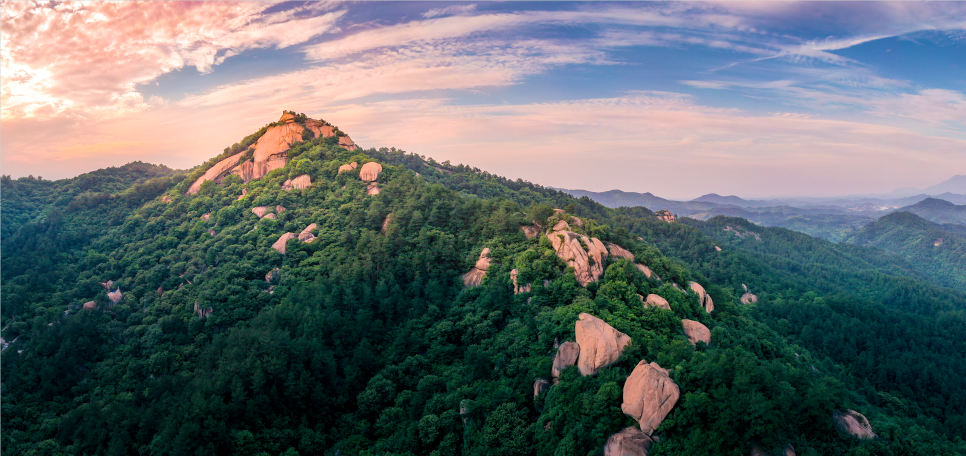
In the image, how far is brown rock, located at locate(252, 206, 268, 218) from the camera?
50.4m

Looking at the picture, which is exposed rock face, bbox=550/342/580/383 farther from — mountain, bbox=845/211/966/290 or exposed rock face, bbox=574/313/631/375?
mountain, bbox=845/211/966/290

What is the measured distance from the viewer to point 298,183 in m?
54.6

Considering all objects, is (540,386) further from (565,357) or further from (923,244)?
(923,244)

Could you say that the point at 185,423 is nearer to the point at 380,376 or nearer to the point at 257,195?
the point at 380,376

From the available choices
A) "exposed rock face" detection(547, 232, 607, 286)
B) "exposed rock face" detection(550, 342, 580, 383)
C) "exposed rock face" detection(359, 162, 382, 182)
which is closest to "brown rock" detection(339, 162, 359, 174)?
"exposed rock face" detection(359, 162, 382, 182)

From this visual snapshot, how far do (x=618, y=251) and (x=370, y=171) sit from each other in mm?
30794

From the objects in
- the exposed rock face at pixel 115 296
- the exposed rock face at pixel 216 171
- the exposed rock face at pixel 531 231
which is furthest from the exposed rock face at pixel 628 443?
the exposed rock face at pixel 216 171

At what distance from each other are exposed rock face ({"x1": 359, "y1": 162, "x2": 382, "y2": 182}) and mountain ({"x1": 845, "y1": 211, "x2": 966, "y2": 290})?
129m

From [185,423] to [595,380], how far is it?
20342 mm

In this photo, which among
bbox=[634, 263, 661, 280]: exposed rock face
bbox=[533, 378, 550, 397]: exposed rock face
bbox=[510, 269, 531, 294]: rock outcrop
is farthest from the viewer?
bbox=[634, 263, 661, 280]: exposed rock face

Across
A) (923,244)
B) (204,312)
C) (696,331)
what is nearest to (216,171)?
(204,312)

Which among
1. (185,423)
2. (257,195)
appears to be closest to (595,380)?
(185,423)

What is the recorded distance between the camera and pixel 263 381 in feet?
86.7

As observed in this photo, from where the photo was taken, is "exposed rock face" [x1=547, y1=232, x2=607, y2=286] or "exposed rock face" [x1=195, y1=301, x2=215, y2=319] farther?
"exposed rock face" [x1=195, y1=301, x2=215, y2=319]
